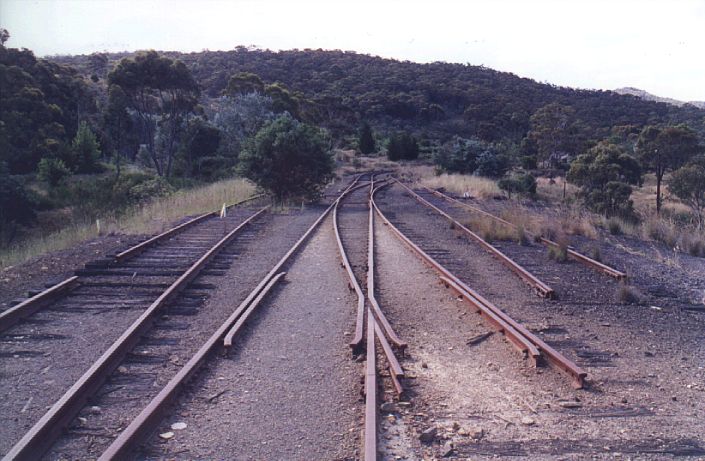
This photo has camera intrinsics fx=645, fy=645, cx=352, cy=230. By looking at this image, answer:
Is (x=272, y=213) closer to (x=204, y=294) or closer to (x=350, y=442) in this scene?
(x=204, y=294)

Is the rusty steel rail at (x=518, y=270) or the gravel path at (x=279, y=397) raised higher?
the rusty steel rail at (x=518, y=270)

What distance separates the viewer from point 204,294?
30.5 feet

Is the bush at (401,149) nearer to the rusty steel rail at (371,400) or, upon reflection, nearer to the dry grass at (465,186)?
the dry grass at (465,186)

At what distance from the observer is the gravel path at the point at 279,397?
A: 4637mm

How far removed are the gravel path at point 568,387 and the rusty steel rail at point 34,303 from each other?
14.7 feet

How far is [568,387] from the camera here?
19.1 feet

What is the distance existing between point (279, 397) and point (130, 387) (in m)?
1.36

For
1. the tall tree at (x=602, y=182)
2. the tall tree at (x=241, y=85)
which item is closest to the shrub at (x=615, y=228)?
the tall tree at (x=602, y=182)

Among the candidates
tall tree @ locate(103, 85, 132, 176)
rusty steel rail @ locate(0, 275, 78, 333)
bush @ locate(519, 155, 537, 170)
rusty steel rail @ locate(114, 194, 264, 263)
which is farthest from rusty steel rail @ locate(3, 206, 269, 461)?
bush @ locate(519, 155, 537, 170)

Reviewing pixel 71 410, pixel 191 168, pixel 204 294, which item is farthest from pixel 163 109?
pixel 71 410

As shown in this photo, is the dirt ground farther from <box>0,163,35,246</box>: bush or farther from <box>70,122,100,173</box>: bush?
<box>70,122,100,173</box>: bush

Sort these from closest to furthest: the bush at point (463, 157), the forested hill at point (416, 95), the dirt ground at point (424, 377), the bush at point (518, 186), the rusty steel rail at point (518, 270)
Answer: the dirt ground at point (424, 377) → the rusty steel rail at point (518, 270) → the bush at point (518, 186) → the bush at point (463, 157) → the forested hill at point (416, 95)

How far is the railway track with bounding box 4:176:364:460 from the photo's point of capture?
179 inches

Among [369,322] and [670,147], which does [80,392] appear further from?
[670,147]
